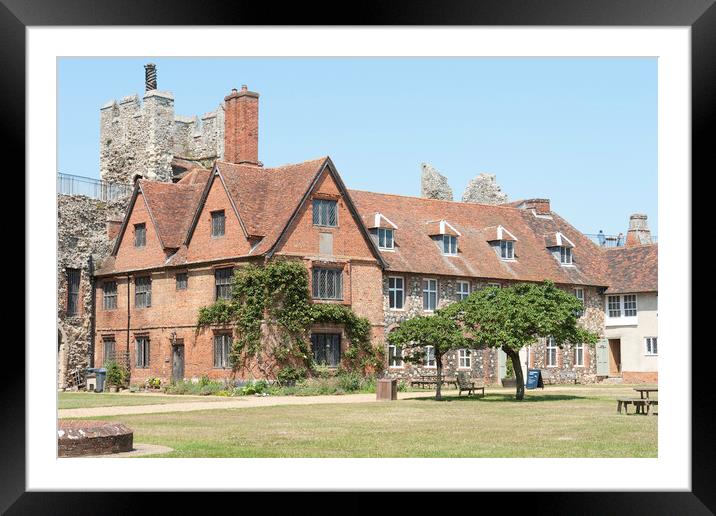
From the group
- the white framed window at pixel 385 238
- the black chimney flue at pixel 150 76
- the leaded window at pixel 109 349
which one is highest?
the black chimney flue at pixel 150 76

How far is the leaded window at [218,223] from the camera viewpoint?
38091 millimetres

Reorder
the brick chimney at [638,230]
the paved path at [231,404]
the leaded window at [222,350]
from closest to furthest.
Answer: the paved path at [231,404] → the leaded window at [222,350] → the brick chimney at [638,230]

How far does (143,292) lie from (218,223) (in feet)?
16.9

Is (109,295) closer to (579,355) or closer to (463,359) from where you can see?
(463,359)

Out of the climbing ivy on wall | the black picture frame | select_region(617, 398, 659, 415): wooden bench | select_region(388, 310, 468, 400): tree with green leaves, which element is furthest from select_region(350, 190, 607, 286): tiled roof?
the black picture frame

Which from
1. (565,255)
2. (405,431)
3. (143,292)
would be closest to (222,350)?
(143,292)

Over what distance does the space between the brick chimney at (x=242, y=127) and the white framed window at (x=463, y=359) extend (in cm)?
1140

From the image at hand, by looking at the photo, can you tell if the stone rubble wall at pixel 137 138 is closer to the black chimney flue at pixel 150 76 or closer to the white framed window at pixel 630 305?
the black chimney flue at pixel 150 76

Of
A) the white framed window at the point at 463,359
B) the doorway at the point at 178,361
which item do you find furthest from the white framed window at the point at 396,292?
the doorway at the point at 178,361

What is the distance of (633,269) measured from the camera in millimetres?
49188
